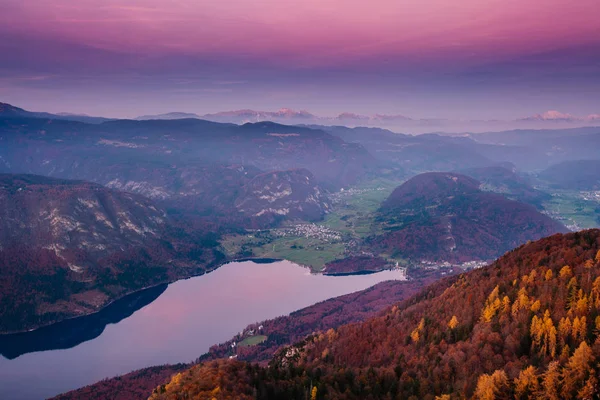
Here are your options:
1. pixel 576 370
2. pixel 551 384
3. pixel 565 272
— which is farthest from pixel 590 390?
pixel 565 272

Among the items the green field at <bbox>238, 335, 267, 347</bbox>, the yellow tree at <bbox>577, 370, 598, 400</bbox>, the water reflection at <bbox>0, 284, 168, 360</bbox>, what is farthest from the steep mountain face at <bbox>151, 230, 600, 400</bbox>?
the water reflection at <bbox>0, 284, 168, 360</bbox>

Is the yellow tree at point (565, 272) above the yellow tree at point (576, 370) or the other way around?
above

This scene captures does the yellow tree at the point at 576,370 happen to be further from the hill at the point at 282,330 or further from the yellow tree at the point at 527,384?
the hill at the point at 282,330

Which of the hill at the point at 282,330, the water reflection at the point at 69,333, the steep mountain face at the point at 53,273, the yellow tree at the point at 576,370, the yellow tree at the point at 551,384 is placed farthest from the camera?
the steep mountain face at the point at 53,273

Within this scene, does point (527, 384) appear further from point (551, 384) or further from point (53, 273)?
point (53, 273)

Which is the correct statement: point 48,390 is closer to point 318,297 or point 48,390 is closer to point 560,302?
point 318,297

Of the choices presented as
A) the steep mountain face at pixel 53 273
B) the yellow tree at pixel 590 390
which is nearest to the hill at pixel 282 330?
the steep mountain face at pixel 53 273
